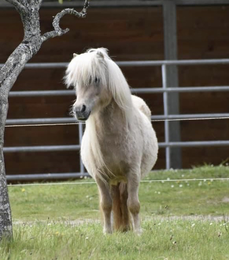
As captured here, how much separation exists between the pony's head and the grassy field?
1060 millimetres

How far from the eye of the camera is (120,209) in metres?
8.68

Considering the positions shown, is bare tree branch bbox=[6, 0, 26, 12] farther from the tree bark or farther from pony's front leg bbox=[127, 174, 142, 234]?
pony's front leg bbox=[127, 174, 142, 234]

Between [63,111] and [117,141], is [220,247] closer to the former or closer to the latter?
[117,141]

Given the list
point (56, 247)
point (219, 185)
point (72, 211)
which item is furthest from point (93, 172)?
point (219, 185)

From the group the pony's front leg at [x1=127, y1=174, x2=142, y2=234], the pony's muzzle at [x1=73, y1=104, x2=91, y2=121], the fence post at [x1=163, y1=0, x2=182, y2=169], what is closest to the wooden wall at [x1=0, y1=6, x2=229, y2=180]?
the fence post at [x1=163, y1=0, x2=182, y2=169]

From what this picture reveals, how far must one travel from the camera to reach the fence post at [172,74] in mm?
14234

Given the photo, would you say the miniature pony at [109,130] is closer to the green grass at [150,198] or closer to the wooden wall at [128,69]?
the green grass at [150,198]

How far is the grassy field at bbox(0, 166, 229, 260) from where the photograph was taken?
6681mm

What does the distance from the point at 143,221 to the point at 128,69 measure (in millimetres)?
6552

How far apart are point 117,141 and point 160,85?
740cm

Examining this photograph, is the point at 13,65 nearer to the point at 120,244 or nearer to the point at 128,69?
the point at 120,244

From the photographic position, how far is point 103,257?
6.48m

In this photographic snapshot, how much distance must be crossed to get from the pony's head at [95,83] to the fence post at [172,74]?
607 centimetres

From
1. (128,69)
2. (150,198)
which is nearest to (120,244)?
(150,198)
